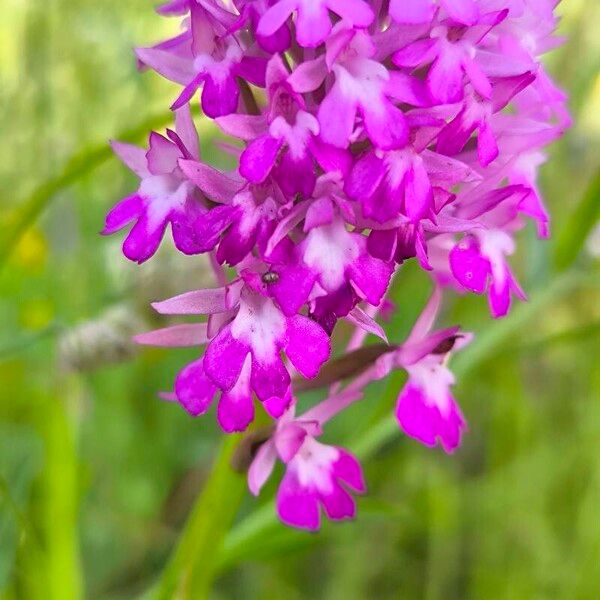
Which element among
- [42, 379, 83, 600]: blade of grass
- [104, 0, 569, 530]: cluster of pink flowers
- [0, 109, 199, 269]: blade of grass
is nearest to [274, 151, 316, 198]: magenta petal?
[104, 0, 569, 530]: cluster of pink flowers

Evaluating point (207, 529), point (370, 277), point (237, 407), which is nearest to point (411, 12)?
point (370, 277)

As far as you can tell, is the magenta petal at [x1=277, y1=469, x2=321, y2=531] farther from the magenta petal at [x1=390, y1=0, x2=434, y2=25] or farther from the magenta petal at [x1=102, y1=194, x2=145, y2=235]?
the magenta petal at [x1=390, y1=0, x2=434, y2=25]

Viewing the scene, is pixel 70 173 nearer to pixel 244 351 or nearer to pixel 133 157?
pixel 133 157

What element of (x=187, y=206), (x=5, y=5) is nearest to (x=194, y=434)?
(x=5, y=5)

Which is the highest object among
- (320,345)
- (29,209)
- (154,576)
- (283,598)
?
(320,345)

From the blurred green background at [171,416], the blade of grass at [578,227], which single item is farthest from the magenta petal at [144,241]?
the blade of grass at [578,227]

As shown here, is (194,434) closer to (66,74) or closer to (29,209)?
(66,74)
